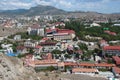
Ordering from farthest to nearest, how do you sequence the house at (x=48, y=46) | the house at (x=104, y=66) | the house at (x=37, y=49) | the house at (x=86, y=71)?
the house at (x=48, y=46) → the house at (x=37, y=49) → the house at (x=104, y=66) → the house at (x=86, y=71)

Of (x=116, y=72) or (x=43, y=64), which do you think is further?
(x=43, y=64)

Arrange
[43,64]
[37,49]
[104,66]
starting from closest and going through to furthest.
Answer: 1. [43,64]
2. [104,66]
3. [37,49]

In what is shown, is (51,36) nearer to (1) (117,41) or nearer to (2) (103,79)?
(1) (117,41)

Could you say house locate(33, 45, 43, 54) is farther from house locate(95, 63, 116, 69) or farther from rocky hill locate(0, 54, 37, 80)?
rocky hill locate(0, 54, 37, 80)

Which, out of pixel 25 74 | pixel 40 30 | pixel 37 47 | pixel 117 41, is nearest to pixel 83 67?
pixel 25 74

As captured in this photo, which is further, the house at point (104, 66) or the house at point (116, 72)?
the house at point (104, 66)

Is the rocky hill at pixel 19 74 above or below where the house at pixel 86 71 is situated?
above

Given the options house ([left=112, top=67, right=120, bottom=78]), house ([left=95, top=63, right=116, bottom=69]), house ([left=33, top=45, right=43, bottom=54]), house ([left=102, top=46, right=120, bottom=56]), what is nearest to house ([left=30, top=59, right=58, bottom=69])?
house ([left=95, top=63, right=116, bottom=69])

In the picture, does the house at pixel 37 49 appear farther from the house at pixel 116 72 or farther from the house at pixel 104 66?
the house at pixel 116 72

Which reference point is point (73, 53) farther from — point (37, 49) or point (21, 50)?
point (21, 50)

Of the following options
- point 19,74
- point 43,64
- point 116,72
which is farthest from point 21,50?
point 19,74

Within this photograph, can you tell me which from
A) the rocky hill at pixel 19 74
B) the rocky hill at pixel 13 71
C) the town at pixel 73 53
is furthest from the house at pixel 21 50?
the rocky hill at pixel 13 71
